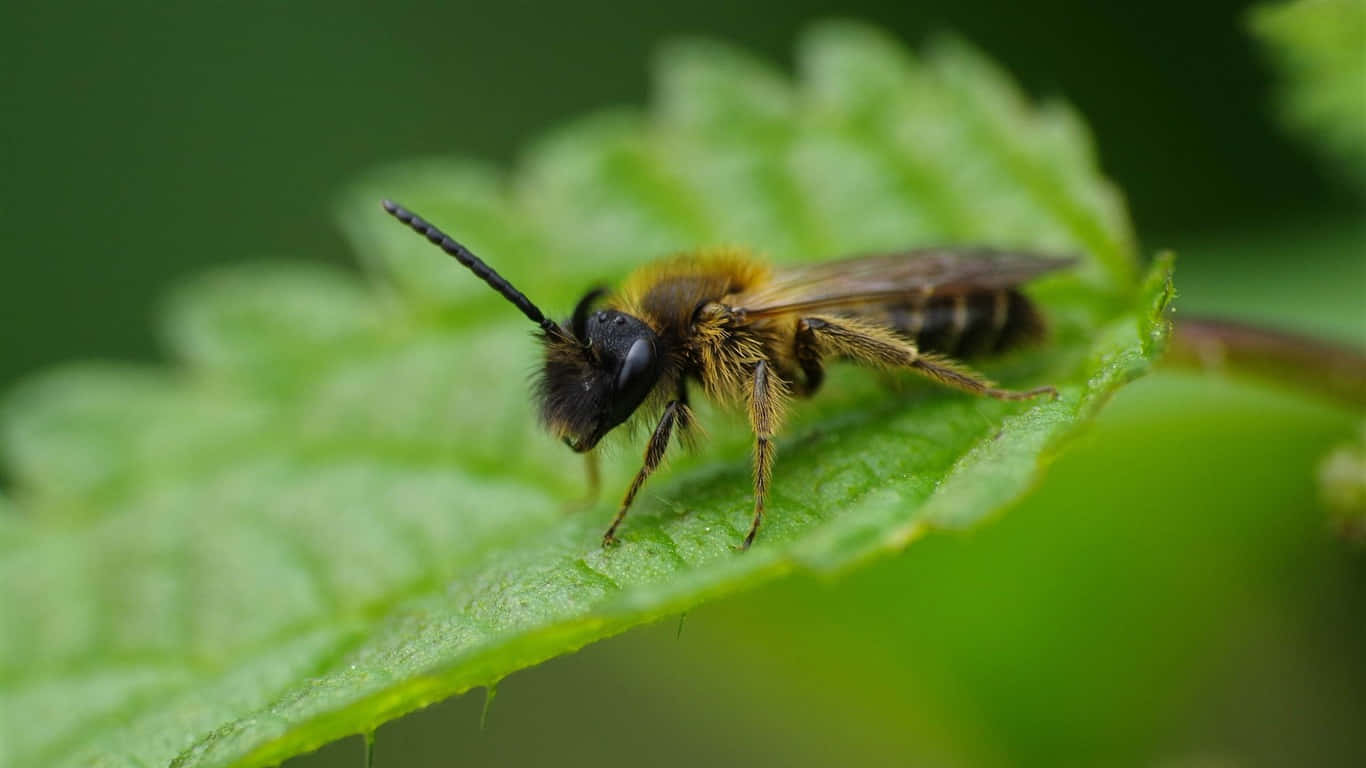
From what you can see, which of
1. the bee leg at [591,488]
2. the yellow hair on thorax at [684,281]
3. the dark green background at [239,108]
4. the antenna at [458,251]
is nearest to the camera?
the antenna at [458,251]

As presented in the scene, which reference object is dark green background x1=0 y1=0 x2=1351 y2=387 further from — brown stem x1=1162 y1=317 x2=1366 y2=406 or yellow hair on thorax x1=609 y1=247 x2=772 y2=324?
brown stem x1=1162 y1=317 x2=1366 y2=406

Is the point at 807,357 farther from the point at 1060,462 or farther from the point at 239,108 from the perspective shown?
the point at 239,108

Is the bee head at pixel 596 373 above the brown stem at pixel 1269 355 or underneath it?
above

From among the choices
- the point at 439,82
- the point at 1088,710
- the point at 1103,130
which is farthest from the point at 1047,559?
the point at 439,82

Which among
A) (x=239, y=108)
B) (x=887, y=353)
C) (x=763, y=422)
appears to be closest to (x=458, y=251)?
(x=763, y=422)

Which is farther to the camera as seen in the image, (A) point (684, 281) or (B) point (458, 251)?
(A) point (684, 281)

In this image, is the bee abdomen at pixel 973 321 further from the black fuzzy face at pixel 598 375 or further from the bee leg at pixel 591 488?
the bee leg at pixel 591 488

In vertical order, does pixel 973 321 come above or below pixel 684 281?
below


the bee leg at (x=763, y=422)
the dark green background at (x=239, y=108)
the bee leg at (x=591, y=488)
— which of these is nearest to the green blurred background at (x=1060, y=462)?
the dark green background at (x=239, y=108)
